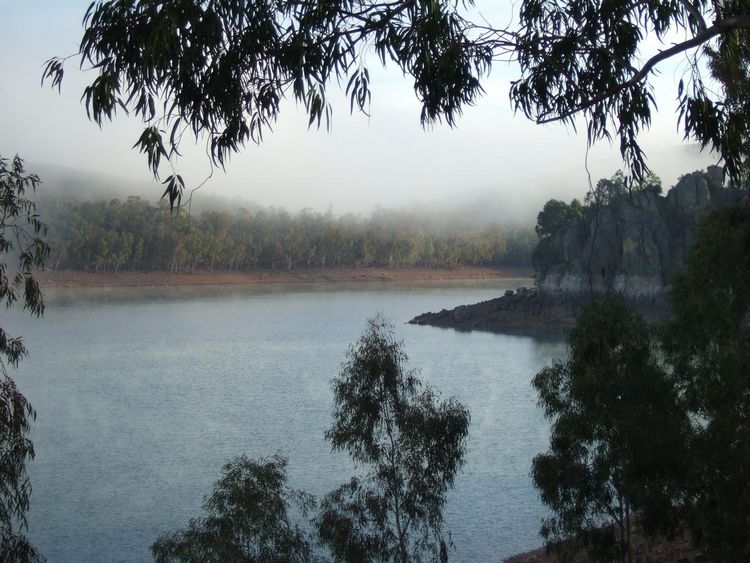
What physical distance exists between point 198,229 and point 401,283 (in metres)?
13.1

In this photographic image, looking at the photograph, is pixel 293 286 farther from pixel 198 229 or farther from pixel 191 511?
pixel 191 511

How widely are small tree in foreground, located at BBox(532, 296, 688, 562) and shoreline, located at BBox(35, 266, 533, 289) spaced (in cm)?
4219

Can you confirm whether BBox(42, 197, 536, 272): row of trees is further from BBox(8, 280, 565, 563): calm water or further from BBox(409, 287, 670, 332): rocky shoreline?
BBox(8, 280, 565, 563): calm water

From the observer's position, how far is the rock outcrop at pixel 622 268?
95.1 feet

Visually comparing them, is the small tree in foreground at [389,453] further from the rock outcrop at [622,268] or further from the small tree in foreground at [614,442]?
the rock outcrop at [622,268]

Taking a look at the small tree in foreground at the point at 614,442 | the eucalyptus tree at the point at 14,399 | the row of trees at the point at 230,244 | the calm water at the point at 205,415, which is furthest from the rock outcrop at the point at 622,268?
the eucalyptus tree at the point at 14,399

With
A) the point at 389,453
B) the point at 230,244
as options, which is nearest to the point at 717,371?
the point at 389,453

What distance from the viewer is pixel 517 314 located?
32250 mm

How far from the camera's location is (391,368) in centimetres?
748

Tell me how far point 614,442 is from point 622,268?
954 inches

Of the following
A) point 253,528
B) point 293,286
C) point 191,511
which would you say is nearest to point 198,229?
point 293,286

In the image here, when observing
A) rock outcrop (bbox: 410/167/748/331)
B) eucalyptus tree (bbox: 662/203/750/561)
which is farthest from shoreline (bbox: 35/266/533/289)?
eucalyptus tree (bbox: 662/203/750/561)

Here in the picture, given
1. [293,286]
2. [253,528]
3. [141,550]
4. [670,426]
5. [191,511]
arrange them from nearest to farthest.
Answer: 1. [253,528]
2. [670,426]
3. [141,550]
4. [191,511]
5. [293,286]

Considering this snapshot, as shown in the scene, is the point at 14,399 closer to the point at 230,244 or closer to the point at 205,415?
the point at 205,415
